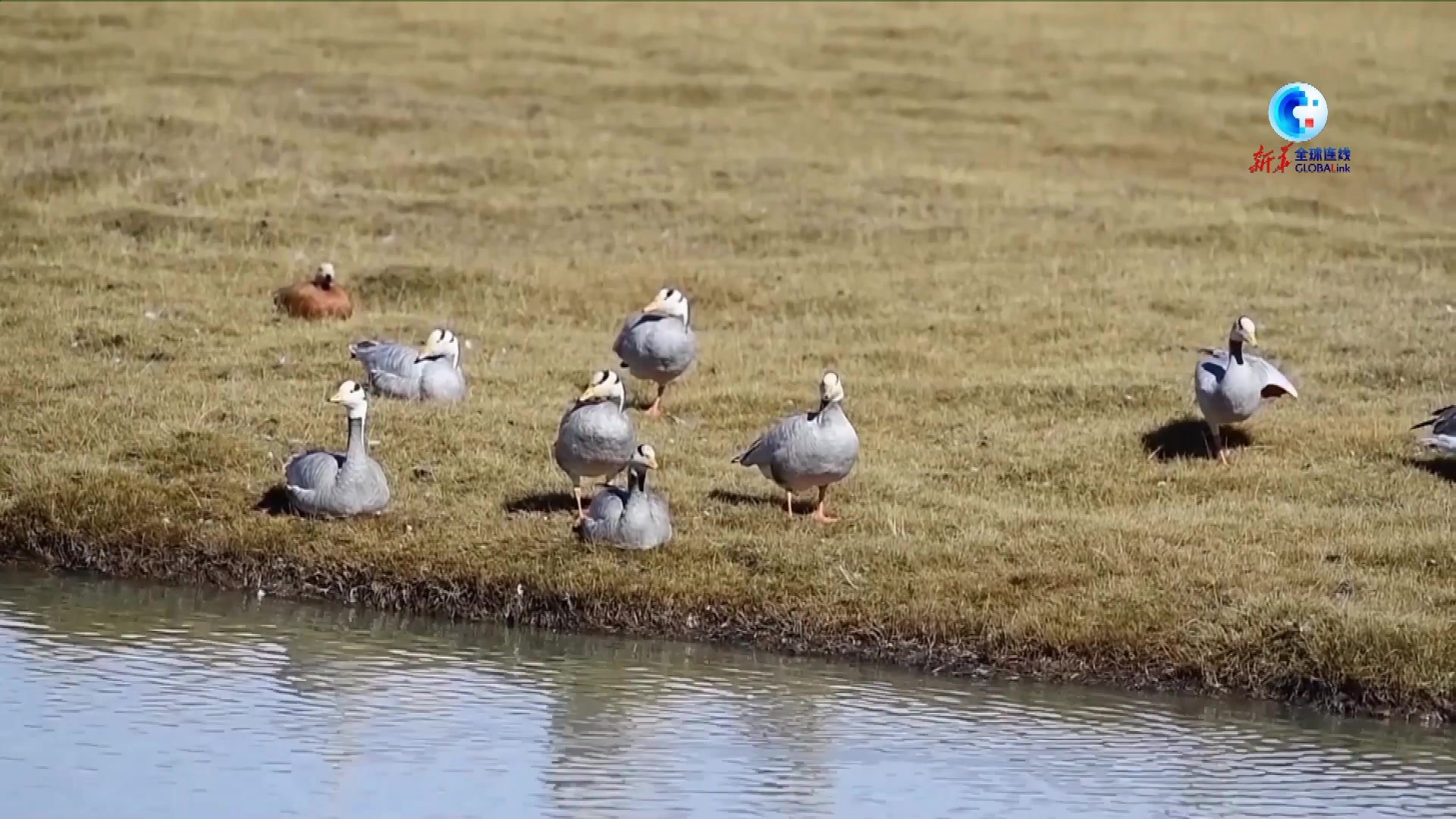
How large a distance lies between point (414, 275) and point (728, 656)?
8.54 meters

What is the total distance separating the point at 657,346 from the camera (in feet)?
47.0

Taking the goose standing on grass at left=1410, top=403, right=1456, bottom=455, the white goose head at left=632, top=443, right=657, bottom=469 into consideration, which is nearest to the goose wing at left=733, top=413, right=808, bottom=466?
the white goose head at left=632, top=443, right=657, bottom=469

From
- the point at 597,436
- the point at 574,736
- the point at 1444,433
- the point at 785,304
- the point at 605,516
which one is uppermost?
the point at 785,304

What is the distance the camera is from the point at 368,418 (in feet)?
45.0

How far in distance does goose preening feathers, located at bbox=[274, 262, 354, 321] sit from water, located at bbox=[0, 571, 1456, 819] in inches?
238

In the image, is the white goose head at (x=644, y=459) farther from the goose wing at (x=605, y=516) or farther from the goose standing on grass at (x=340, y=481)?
the goose standing on grass at (x=340, y=481)

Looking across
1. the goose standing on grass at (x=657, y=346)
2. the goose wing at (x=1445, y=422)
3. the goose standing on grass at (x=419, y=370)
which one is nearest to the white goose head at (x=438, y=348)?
the goose standing on grass at (x=419, y=370)

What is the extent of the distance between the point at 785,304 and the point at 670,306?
385cm

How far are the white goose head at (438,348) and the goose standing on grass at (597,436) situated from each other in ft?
9.07

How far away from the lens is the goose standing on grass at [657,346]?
1433 cm

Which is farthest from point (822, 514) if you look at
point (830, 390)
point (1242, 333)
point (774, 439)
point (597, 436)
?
point (1242, 333)

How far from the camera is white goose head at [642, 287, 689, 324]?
48.1 ft

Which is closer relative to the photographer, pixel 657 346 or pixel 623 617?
pixel 623 617

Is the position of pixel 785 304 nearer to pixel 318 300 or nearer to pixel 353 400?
pixel 318 300
